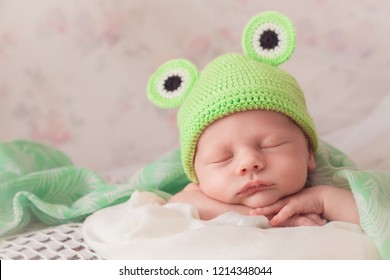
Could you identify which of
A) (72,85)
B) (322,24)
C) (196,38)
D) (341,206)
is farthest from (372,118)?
(72,85)

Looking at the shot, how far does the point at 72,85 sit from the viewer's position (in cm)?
206

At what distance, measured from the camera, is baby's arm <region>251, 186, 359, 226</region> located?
1208 millimetres

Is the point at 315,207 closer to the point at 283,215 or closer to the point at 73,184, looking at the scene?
the point at 283,215

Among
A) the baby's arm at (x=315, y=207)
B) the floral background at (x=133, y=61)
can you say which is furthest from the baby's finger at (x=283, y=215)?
the floral background at (x=133, y=61)

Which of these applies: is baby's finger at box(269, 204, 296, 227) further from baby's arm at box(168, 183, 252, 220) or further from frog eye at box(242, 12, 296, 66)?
frog eye at box(242, 12, 296, 66)

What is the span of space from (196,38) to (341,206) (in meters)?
1.02

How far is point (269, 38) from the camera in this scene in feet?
4.67

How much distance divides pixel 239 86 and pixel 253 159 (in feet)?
0.51

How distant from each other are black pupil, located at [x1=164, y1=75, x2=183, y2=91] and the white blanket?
318 mm

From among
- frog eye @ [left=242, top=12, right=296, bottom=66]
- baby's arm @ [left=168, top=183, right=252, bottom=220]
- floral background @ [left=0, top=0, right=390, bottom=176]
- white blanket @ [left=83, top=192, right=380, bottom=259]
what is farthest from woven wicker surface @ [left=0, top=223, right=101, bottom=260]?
floral background @ [left=0, top=0, right=390, bottom=176]

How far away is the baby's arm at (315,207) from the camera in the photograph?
3.96ft

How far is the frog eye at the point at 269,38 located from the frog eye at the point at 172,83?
13 centimetres

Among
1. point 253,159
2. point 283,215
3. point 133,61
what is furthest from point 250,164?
point 133,61

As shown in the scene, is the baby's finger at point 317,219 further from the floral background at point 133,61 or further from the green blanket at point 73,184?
the floral background at point 133,61
